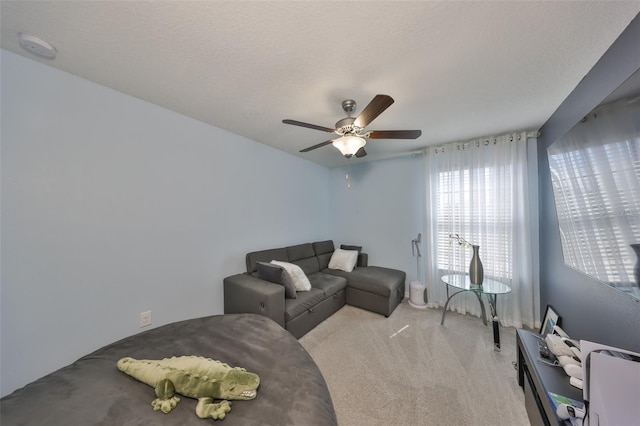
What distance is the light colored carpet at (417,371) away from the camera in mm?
1451

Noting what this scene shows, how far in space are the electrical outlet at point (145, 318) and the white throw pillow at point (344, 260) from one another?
2.48m

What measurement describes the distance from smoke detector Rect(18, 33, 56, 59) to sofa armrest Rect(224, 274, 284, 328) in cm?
229

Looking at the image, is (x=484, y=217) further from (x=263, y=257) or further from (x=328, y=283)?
(x=263, y=257)

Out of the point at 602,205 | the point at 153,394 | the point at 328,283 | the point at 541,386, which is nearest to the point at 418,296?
the point at 328,283

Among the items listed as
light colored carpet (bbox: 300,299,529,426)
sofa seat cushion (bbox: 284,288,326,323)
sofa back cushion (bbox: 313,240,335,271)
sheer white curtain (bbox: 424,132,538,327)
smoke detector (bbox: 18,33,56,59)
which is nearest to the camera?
smoke detector (bbox: 18,33,56,59)

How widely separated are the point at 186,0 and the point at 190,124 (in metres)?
1.48

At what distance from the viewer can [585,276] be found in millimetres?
1542

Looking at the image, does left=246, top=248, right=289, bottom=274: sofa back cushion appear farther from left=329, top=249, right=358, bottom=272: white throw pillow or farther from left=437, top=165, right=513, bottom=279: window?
left=437, top=165, right=513, bottom=279: window

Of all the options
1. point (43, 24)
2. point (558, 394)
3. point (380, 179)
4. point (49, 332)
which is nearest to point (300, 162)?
point (380, 179)

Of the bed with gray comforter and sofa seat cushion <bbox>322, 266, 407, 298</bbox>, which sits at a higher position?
the bed with gray comforter

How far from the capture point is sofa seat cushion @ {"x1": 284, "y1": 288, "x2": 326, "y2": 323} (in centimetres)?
217

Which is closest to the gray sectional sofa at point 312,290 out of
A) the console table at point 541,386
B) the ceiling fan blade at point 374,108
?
the console table at point 541,386

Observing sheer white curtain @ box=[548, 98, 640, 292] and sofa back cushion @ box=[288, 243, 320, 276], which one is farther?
sofa back cushion @ box=[288, 243, 320, 276]

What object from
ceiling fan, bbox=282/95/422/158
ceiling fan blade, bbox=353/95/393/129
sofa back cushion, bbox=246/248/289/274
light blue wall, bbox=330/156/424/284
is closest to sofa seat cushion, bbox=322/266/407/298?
light blue wall, bbox=330/156/424/284
